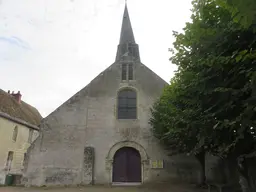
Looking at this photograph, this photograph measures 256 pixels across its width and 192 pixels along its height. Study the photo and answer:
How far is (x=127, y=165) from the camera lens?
47.0 feet

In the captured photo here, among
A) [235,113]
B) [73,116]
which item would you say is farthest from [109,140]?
[235,113]

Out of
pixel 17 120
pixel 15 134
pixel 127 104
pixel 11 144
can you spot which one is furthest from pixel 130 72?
pixel 11 144

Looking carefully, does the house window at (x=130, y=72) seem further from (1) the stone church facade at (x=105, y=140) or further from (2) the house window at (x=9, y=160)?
(2) the house window at (x=9, y=160)

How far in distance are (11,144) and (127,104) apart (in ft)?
38.6

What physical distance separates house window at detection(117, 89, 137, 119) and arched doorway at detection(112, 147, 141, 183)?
→ 2189 mm

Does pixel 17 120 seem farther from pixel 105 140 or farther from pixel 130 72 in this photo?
pixel 130 72

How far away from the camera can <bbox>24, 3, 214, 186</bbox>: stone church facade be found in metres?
13.7

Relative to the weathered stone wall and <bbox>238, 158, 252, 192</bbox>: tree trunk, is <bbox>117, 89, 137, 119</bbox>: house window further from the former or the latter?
<bbox>238, 158, 252, 192</bbox>: tree trunk

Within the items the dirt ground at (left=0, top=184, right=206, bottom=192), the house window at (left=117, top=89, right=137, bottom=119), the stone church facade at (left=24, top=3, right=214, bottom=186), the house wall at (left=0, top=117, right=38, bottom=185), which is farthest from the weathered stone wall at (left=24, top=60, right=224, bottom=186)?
the house wall at (left=0, top=117, right=38, bottom=185)

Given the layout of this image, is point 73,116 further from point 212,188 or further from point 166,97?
point 212,188

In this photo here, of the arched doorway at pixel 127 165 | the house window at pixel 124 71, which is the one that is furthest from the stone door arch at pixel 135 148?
the house window at pixel 124 71

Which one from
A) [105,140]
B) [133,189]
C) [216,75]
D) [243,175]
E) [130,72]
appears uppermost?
[130,72]

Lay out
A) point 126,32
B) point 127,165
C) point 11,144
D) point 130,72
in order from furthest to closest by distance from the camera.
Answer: point 126,32 < point 11,144 < point 130,72 < point 127,165

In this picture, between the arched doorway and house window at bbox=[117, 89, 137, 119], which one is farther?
house window at bbox=[117, 89, 137, 119]
